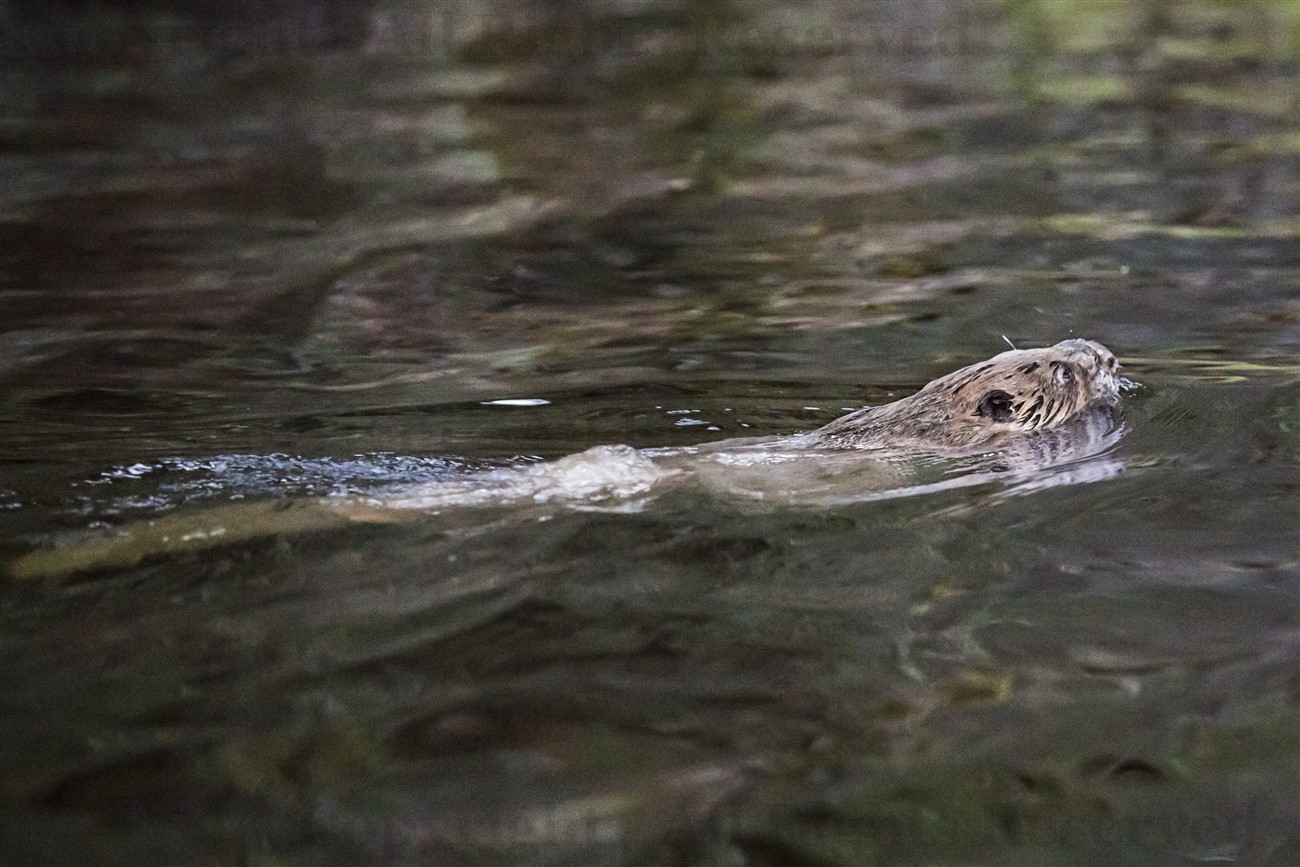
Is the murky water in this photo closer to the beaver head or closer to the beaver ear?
the beaver head

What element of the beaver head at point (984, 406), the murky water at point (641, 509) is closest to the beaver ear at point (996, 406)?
the beaver head at point (984, 406)

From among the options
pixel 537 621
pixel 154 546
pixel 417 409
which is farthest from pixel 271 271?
pixel 537 621

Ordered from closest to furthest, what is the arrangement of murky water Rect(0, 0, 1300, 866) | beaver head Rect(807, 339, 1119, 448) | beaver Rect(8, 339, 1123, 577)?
murky water Rect(0, 0, 1300, 866)
beaver Rect(8, 339, 1123, 577)
beaver head Rect(807, 339, 1119, 448)

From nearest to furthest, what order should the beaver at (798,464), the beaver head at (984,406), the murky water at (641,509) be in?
the murky water at (641,509)
the beaver at (798,464)
the beaver head at (984,406)

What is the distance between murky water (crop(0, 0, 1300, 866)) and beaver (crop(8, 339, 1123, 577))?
9 cm

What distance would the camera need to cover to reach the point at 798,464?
213 inches

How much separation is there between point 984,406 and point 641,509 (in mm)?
1529

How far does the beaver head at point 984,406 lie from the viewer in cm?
575

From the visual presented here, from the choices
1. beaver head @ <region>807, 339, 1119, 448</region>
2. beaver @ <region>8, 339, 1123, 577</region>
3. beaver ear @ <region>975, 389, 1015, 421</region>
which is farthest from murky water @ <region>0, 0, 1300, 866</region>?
beaver ear @ <region>975, 389, 1015, 421</region>

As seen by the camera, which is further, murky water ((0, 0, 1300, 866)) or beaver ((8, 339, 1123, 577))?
beaver ((8, 339, 1123, 577))

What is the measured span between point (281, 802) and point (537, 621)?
1.07 m

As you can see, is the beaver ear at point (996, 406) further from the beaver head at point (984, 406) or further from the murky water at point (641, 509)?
the murky water at point (641, 509)

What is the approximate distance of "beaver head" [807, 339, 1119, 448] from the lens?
5746mm

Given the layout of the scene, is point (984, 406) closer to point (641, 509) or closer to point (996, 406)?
point (996, 406)
